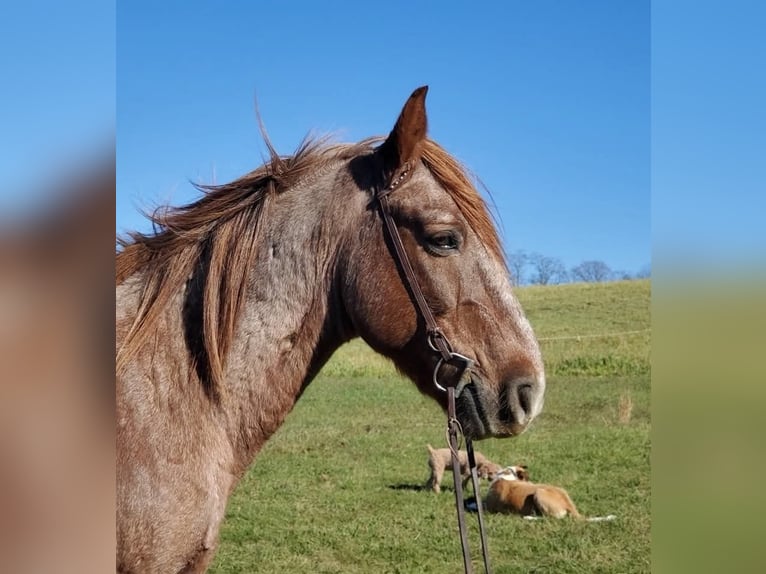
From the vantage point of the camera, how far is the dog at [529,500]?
15.3 feet

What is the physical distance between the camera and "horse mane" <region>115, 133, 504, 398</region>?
1432 mm

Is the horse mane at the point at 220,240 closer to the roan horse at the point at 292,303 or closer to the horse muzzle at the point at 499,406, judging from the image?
the roan horse at the point at 292,303

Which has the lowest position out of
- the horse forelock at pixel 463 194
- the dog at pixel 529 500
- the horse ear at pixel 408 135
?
the dog at pixel 529 500

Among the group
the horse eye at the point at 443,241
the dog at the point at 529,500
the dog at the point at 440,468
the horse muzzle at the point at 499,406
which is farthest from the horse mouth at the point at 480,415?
the dog at the point at 440,468

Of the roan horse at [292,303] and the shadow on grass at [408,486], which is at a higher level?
the roan horse at [292,303]

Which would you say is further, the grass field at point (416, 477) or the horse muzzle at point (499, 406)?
the grass field at point (416, 477)

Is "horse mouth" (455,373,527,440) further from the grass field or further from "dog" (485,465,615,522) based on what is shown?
"dog" (485,465,615,522)

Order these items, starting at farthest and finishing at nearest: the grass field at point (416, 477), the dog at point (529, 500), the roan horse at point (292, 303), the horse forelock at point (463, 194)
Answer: the dog at point (529, 500) < the grass field at point (416, 477) < the horse forelock at point (463, 194) < the roan horse at point (292, 303)

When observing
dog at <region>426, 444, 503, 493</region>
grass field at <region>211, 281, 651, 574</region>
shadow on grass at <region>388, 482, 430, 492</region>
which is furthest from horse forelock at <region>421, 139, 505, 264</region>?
shadow on grass at <region>388, 482, 430, 492</region>

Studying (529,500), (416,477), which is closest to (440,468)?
(416,477)

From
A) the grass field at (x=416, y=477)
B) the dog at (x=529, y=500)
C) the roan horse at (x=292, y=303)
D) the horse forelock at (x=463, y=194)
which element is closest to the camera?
the roan horse at (x=292, y=303)

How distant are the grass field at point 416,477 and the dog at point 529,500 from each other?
12cm

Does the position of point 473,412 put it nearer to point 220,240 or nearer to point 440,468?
point 220,240
